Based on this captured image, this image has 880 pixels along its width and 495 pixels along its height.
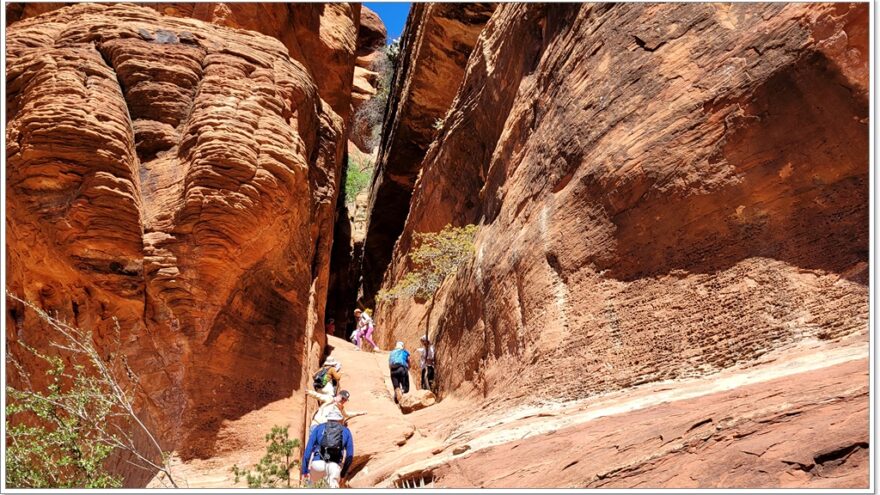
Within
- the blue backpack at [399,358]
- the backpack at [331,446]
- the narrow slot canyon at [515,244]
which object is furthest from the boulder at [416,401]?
the backpack at [331,446]

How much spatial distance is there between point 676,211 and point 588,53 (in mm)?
3075

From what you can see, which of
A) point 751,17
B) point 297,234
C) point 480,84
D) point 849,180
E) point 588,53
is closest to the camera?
point 849,180

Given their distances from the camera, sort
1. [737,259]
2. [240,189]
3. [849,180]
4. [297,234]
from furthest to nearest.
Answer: [297,234], [240,189], [737,259], [849,180]

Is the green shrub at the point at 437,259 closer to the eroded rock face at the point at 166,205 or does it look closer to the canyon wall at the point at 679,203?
the canyon wall at the point at 679,203

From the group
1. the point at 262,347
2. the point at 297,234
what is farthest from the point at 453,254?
the point at 262,347

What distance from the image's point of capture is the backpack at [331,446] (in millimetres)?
7595

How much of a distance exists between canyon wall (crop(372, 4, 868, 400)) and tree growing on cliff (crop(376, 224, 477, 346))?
266 centimetres

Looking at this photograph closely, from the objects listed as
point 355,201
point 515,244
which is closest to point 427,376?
point 515,244

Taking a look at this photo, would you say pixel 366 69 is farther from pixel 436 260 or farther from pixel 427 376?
pixel 427 376

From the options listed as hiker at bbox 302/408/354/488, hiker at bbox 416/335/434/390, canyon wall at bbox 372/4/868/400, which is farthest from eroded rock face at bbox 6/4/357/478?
canyon wall at bbox 372/4/868/400

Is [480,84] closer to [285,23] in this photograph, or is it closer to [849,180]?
[285,23]

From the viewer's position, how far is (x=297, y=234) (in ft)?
40.2

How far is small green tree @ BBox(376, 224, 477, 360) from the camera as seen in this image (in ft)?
45.2

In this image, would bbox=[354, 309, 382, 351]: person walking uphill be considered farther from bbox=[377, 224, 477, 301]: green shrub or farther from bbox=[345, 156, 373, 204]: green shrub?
bbox=[345, 156, 373, 204]: green shrub
